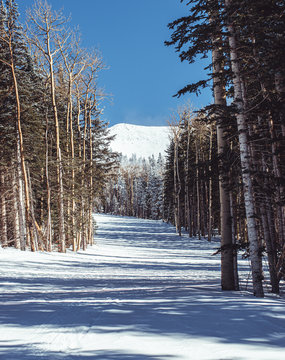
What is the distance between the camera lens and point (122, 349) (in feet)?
10.0

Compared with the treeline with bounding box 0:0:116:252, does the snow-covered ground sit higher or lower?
lower

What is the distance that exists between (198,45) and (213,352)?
7709 mm

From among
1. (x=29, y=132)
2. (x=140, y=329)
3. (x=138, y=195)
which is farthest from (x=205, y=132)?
(x=138, y=195)

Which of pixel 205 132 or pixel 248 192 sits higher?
pixel 205 132

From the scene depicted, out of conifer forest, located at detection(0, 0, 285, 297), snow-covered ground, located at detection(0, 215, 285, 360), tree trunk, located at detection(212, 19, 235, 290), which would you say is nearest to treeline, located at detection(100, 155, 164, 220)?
conifer forest, located at detection(0, 0, 285, 297)

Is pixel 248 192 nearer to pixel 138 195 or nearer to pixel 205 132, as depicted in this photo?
pixel 205 132

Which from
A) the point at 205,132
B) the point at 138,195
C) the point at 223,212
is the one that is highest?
the point at 205,132

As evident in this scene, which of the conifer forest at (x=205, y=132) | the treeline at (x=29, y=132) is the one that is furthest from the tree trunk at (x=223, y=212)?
the treeline at (x=29, y=132)

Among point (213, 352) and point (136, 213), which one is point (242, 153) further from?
point (136, 213)

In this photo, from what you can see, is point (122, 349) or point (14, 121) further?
point (14, 121)

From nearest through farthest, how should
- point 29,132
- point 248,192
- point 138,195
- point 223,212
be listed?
1. point 248,192
2. point 223,212
3. point 29,132
4. point 138,195

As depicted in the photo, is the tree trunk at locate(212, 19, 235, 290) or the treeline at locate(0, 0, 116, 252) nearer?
the tree trunk at locate(212, 19, 235, 290)

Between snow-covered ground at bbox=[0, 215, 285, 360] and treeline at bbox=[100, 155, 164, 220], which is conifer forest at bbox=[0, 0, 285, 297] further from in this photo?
treeline at bbox=[100, 155, 164, 220]

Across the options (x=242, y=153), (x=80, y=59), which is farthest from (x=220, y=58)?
(x=80, y=59)
